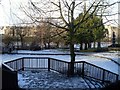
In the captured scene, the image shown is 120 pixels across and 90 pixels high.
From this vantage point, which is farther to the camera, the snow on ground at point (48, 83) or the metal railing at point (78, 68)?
the metal railing at point (78, 68)

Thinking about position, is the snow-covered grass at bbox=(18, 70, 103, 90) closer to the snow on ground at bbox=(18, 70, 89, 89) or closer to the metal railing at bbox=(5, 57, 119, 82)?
the snow on ground at bbox=(18, 70, 89, 89)

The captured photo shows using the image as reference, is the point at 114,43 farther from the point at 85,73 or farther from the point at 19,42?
the point at 85,73

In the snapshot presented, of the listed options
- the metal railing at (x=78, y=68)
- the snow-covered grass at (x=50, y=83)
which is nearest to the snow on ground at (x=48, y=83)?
the snow-covered grass at (x=50, y=83)

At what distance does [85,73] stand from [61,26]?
104 inches

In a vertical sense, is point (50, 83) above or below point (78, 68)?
below

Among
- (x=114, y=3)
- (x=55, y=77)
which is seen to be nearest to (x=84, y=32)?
(x=114, y=3)

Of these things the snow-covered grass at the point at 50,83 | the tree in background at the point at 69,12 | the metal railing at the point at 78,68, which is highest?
the tree in background at the point at 69,12

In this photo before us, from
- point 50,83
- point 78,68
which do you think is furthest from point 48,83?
point 78,68

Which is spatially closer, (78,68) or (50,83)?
(50,83)

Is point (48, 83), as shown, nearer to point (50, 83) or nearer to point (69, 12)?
point (50, 83)

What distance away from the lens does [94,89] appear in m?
6.48

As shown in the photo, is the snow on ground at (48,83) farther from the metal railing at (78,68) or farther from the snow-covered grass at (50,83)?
the metal railing at (78,68)

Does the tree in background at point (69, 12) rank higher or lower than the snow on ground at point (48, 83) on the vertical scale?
higher

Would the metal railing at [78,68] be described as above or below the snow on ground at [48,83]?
above
